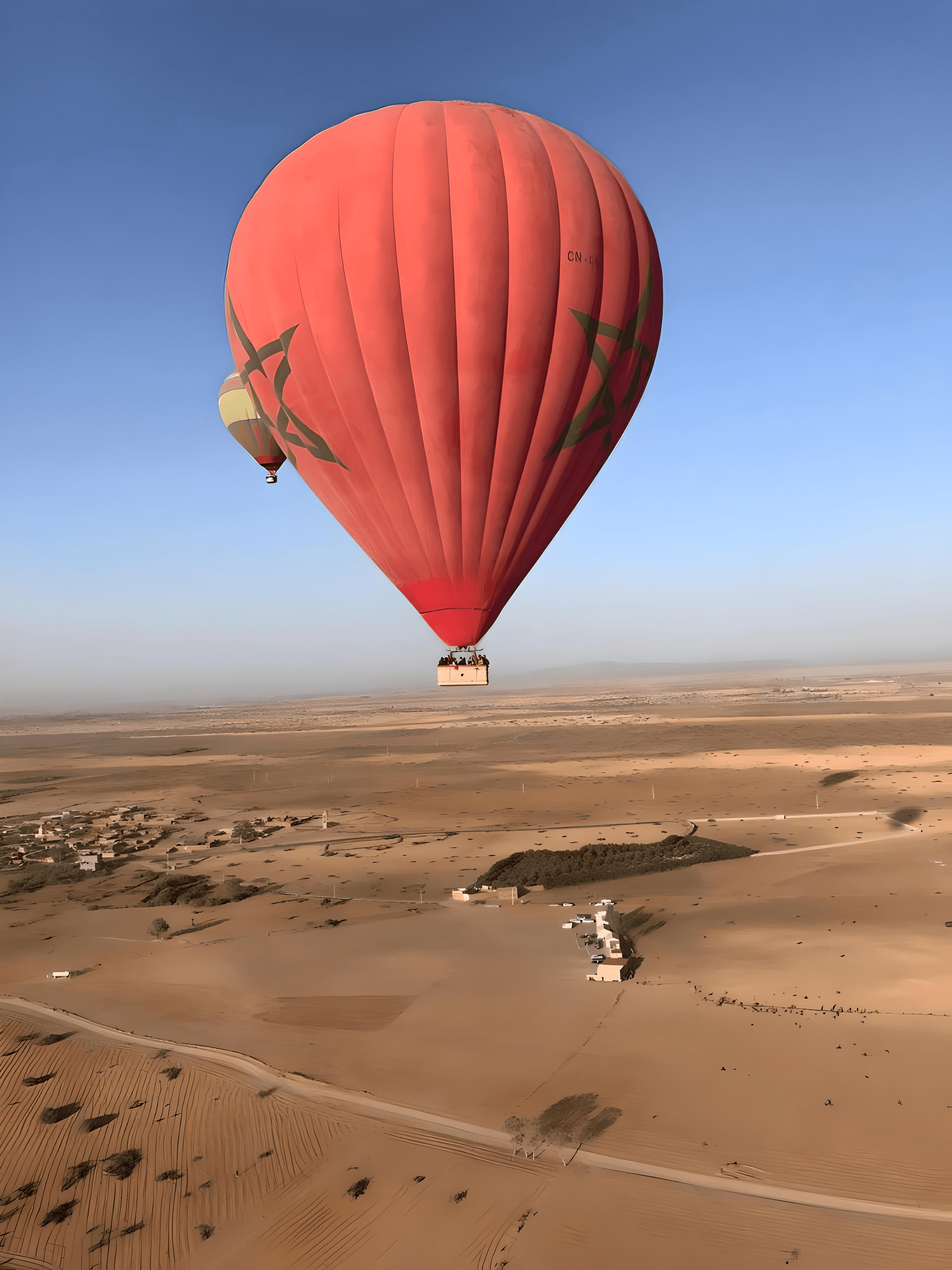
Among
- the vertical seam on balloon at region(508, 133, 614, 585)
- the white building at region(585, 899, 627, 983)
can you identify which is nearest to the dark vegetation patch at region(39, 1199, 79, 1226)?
the white building at region(585, 899, 627, 983)

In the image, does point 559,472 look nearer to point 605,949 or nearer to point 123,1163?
point 605,949

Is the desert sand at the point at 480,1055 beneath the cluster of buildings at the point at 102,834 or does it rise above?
beneath

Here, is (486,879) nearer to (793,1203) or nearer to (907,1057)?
(907,1057)

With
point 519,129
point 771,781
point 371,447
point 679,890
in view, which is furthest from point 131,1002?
point 771,781

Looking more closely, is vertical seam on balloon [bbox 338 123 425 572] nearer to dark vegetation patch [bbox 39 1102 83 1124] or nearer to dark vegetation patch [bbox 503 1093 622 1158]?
dark vegetation patch [bbox 503 1093 622 1158]

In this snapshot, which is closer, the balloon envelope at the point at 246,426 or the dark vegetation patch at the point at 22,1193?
the dark vegetation patch at the point at 22,1193

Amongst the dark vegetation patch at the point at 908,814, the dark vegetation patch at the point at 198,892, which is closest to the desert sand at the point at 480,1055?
the dark vegetation patch at the point at 908,814

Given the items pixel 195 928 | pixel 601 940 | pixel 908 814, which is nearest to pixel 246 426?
pixel 195 928

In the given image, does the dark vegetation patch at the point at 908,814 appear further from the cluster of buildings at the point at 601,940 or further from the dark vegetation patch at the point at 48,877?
the dark vegetation patch at the point at 48,877
